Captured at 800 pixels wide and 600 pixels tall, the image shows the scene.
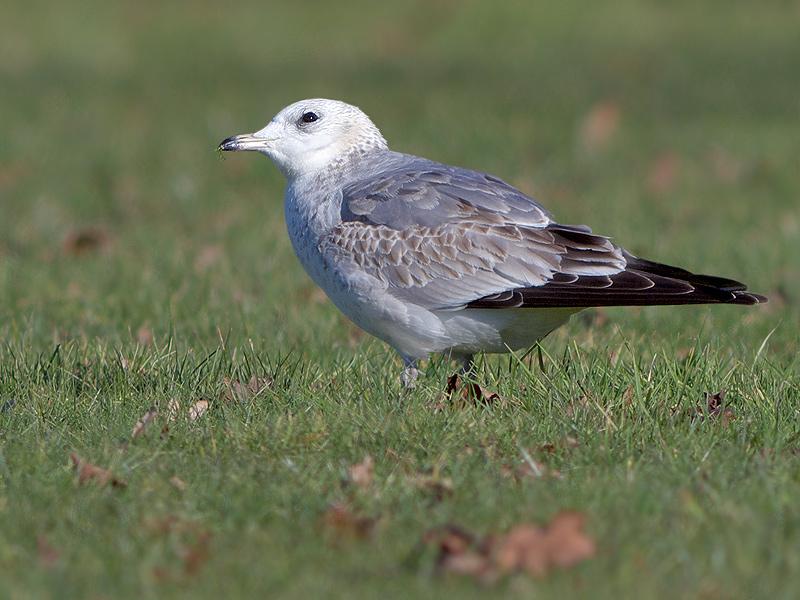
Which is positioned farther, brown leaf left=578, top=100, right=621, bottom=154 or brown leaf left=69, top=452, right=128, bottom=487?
A: brown leaf left=578, top=100, right=621, bottom=154

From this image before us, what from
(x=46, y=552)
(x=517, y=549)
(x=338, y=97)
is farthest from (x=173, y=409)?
(x=338, y=97)

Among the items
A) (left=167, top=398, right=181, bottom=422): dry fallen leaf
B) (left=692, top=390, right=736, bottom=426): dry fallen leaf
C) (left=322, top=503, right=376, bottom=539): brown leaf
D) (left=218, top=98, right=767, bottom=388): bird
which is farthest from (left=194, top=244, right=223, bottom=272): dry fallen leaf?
(left=322, top=503, right=376, bottom=539): brown leaf

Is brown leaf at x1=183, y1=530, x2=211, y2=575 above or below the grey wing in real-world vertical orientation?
below

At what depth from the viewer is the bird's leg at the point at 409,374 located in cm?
538

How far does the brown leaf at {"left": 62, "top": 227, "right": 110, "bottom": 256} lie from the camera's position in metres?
9.09

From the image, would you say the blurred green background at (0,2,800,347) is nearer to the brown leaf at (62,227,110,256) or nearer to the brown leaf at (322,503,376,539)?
the brown leaf at (62,227,110,256)

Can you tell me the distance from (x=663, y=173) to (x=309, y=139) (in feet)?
18.7

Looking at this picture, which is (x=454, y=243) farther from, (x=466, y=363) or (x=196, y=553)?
→ (x=196, y=553)

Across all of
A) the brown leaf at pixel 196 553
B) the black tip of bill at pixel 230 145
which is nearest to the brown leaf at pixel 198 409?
the brown leaf at pixel 196 553

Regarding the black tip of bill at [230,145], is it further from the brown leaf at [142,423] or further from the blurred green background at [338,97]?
the brown leaf at [142,423]

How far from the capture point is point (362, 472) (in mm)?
4402

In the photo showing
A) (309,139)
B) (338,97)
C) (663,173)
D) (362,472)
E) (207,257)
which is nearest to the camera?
(362,472)

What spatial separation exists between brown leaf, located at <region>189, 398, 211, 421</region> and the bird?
827 millimetres

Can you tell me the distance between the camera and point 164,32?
18.3m
